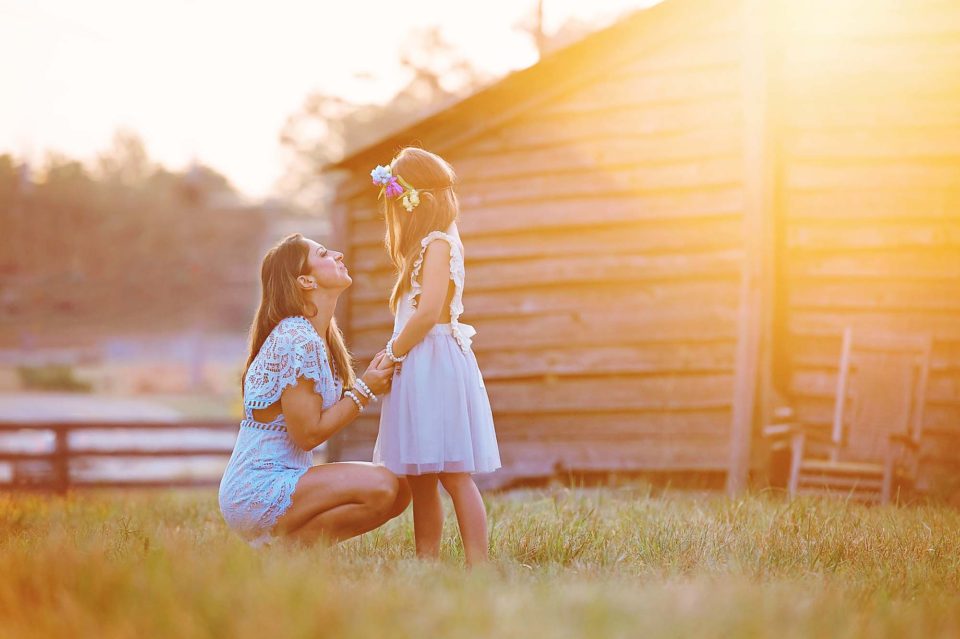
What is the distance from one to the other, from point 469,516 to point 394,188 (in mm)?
1466

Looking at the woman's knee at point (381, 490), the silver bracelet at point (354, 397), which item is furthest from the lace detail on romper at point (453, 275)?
the woman's knee at point (381, 490)

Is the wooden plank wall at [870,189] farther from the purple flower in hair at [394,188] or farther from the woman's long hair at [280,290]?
the woman's long hair at [280,290]

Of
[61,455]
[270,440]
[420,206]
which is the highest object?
[420,206]

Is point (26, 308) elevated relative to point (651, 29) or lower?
lower

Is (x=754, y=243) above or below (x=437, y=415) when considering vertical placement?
above

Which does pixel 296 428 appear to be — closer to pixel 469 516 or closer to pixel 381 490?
pixel 381 490

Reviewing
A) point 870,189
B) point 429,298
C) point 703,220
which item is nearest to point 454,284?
point 429,298

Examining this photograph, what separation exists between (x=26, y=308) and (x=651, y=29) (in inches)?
1447

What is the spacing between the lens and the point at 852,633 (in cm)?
318

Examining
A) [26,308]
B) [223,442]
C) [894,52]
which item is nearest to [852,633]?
[894,52]

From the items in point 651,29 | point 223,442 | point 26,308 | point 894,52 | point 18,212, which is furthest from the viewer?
point 18,212

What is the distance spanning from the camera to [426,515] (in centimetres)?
502

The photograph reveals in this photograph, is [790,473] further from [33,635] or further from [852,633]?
[33,635]

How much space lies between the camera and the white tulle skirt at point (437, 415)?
468 centimetres
